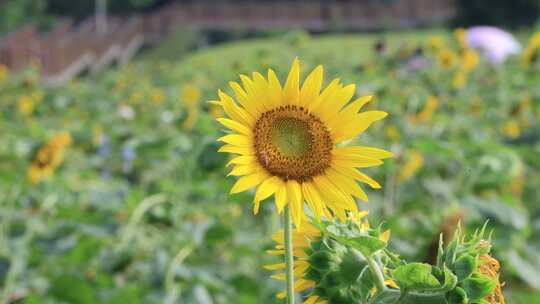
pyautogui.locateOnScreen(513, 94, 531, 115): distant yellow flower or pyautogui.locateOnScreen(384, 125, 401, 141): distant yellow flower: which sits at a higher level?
pyautogui.locateOnScreen(513, 94, 531, 115): distant yellow flower

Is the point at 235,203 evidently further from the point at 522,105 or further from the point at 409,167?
the point at 522,105

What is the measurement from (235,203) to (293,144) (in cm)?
92

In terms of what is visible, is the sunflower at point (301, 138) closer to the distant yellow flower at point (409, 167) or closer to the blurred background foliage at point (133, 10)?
the distant yellow flower at point (409, 167)

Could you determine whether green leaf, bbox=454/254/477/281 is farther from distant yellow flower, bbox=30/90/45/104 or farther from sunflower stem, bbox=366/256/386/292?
distant yellow flower, bbox=30/90/45/104

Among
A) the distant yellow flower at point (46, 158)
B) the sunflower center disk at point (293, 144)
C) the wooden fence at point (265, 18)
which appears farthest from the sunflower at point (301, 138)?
the wooden fence at point (265, 18)

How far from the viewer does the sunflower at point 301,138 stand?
450 millimetres

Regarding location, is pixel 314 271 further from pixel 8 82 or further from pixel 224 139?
pixel 8 82

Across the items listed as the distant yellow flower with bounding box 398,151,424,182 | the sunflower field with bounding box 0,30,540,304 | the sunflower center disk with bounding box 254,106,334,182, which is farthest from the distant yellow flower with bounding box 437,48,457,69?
the sunflower center disk with bounding box 254,106,334,182

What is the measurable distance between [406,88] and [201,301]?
1.34 metres

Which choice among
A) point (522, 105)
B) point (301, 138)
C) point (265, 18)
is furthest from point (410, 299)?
point (265, 18)

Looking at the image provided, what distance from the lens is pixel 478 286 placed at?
392 mm

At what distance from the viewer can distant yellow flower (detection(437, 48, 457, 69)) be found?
9.30ft

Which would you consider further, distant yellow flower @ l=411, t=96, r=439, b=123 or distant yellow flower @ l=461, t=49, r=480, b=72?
distant yellow flower @ l=461, t=49, r=480, b=72

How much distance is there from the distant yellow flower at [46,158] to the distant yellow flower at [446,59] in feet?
4.53
